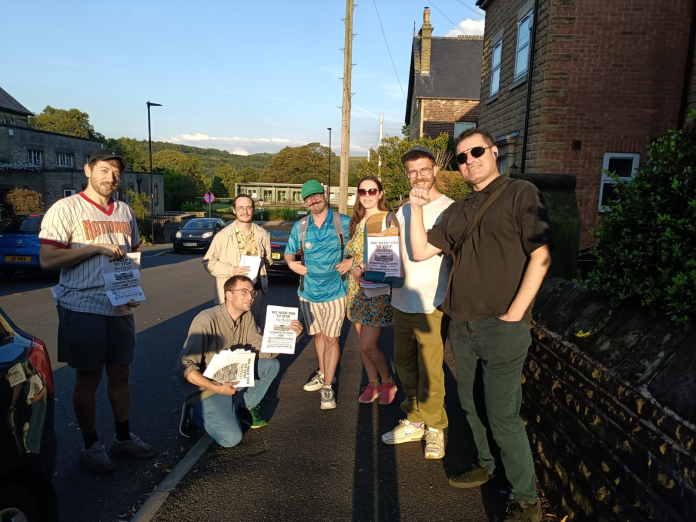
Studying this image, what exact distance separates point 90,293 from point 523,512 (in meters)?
3.00

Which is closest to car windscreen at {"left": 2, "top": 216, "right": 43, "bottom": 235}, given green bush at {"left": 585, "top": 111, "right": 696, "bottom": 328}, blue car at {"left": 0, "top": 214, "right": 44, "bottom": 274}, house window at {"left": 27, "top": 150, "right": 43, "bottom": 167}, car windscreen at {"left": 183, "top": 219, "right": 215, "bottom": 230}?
blue car at {"left": 0, "top": 214, "right": 44, "bottom": 274}

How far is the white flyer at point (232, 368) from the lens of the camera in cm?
369

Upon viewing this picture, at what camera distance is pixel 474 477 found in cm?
309

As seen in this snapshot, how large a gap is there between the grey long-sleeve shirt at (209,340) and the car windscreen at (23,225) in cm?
1100

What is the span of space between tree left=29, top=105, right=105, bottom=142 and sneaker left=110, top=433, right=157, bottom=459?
81030mm

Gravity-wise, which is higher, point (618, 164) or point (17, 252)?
point (618, 164)

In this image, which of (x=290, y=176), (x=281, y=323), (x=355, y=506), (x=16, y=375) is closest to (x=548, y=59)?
(x=281, y=323)

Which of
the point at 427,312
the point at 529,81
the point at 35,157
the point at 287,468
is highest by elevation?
the point at 529,81

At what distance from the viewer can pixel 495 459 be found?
3.24 m

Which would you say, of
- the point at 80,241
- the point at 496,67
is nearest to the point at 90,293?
the point at 80,241

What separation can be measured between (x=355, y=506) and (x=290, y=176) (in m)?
105

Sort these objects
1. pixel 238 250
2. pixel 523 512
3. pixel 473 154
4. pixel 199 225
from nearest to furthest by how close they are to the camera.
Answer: pixel 523 512 < pixel 473 154 < pixel 238 250 < pixel 199 225

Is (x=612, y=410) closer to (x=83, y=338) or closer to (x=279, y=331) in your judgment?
(x=279, y=331)

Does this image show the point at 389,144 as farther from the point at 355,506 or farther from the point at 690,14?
the point at 355,506
